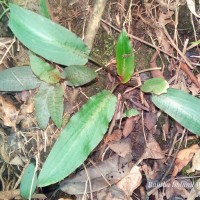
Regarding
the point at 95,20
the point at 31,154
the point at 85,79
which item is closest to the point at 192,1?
the point at 95,20

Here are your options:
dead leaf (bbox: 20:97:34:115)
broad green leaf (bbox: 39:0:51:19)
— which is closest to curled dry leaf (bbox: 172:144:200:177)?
dead leaf (bbox: 20:97:34:115)

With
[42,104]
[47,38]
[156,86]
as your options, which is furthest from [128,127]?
[47,38]

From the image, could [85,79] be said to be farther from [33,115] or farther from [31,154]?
[31,154]

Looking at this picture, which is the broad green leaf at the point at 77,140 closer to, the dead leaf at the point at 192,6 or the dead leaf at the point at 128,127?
the dead leaf at the point at 128,127

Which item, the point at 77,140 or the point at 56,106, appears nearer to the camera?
the point at 77,140

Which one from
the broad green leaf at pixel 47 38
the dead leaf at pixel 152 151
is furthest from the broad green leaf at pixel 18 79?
the dead leaf at pixel 152 151

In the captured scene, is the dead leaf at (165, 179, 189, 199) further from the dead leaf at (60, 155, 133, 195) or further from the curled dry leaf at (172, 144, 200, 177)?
the dead leaf at (60, 155, 133, 195)

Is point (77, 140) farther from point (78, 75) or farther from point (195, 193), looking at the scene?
point (195, 193)
